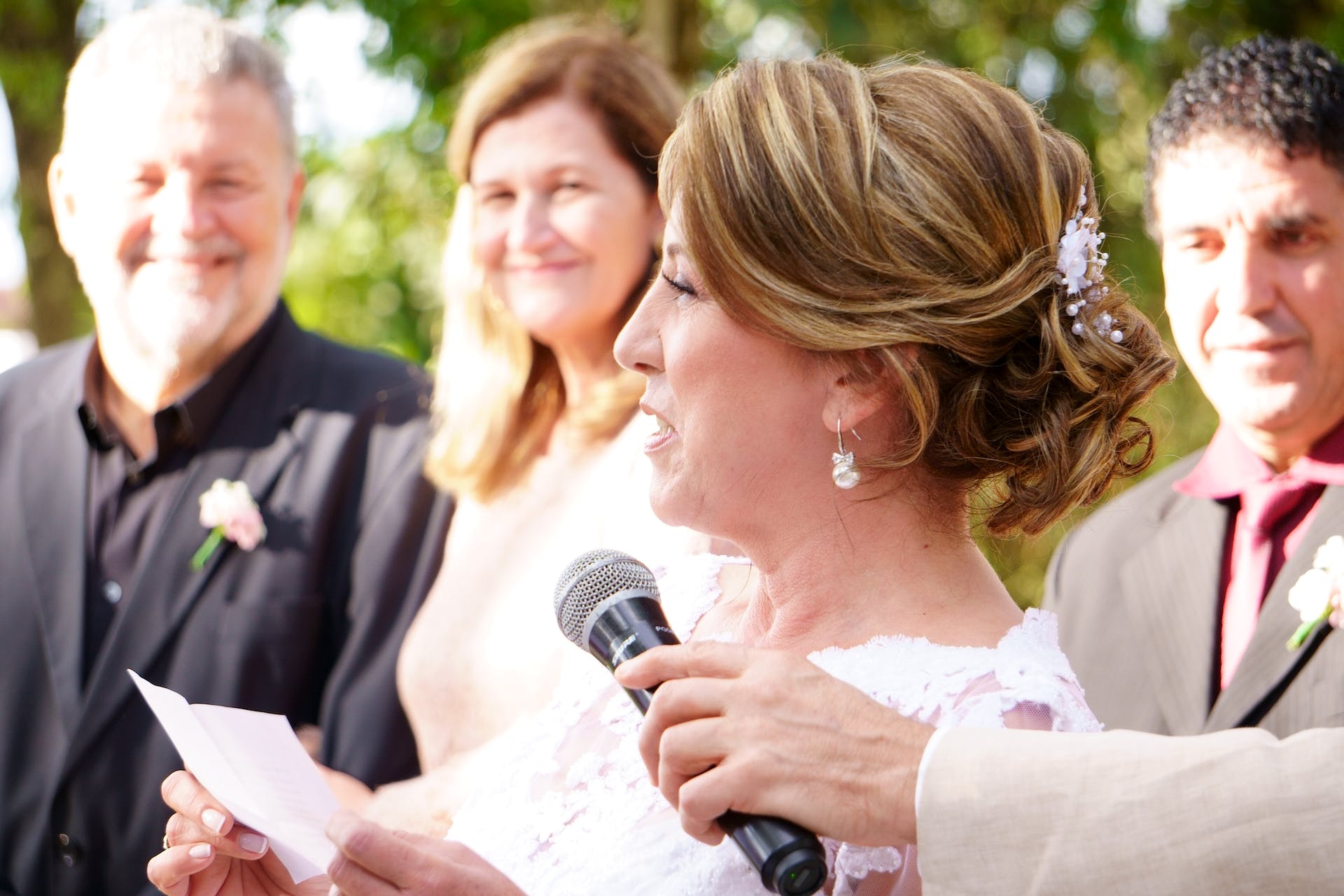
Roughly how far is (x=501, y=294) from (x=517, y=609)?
1.02m

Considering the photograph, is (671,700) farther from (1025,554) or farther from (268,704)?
(1025,554)

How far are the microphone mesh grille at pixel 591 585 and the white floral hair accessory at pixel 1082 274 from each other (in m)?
0.81

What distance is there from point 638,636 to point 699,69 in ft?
17.5

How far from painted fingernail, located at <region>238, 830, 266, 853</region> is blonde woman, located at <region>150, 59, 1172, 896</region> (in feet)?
0.05

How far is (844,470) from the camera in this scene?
221 centimetres

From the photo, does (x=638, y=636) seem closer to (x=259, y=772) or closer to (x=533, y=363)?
(x=259, y=772)

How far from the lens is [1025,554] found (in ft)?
25.7

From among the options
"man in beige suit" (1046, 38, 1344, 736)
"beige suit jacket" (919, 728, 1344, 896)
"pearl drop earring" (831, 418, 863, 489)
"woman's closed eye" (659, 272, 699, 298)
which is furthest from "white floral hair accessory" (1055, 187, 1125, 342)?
"man in beige suit" (1046, 38, 1344, 736)

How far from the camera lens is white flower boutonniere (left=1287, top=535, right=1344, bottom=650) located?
3141 millimetres

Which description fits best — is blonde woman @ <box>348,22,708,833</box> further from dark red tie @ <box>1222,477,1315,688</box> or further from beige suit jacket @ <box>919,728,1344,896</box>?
beige suit jacket @ <box>919,728,1344,896</box>

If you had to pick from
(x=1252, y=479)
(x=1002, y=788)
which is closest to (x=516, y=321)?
(x=1252, y=479)

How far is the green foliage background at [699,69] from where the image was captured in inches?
254

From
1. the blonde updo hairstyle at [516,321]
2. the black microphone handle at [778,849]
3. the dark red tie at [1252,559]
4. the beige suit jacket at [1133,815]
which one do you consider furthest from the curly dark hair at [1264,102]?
the black microphone handle at [778,849]

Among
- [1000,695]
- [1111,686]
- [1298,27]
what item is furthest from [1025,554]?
[1000,695]
